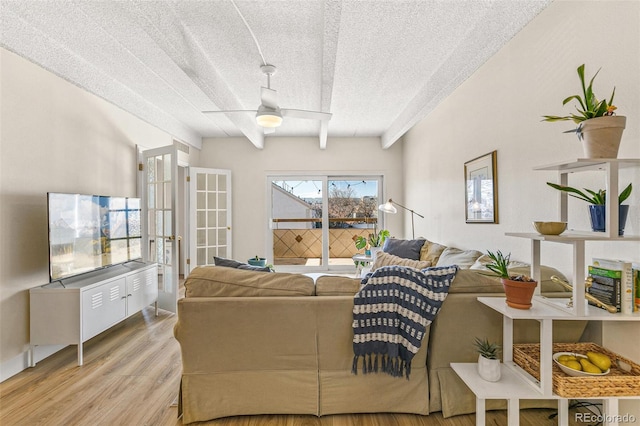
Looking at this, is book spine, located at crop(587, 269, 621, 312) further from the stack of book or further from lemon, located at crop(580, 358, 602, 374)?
lemon, located at crop(580, 358, 602, 374)

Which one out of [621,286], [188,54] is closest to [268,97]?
[188,54]

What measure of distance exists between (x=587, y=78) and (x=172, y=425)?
117 inches

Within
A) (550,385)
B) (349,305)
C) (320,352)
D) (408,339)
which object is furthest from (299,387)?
(550,385)

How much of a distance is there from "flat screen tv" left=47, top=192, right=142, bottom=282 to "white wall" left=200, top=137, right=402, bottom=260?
224 centimetres

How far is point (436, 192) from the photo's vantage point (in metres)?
4.14

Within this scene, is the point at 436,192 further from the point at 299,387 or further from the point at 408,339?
the point at 299,387

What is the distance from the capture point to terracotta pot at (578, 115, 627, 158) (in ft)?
4.38

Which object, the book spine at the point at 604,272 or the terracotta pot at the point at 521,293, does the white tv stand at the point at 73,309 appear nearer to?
the terracotta pot at the point at 521,293

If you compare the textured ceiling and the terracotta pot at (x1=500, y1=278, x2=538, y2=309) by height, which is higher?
the textured ceiling

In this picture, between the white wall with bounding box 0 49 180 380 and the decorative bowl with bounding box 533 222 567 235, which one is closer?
the decorative bowl with bounding box 533 222 567 235

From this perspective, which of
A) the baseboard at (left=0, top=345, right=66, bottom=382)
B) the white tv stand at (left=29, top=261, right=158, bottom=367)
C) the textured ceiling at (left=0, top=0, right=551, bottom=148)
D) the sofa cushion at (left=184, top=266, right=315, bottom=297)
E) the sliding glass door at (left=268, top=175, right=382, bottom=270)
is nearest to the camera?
the sofa cushion at (left=184, top=266, right=315, bottom=297)

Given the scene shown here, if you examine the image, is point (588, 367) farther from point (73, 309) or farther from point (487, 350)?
point (73, 309)

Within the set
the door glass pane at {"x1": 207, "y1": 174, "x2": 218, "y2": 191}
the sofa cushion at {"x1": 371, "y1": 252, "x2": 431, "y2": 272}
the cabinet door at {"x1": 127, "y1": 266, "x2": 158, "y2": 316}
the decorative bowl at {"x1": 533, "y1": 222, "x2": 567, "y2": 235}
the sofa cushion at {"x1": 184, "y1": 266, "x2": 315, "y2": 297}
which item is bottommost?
the cabinet door at {"x1": 127, "y1": 266, "x2": 158, "y2": 316}

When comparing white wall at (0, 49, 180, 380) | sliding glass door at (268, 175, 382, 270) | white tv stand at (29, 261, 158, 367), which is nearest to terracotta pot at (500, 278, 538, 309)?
white tv stand at (29, 261, 158, 367)
